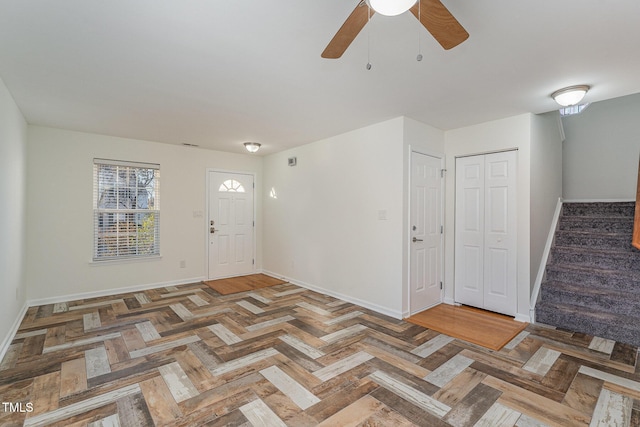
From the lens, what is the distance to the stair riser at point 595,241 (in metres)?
3.81

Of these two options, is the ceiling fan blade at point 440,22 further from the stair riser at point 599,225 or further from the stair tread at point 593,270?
the stair riser at point 599,225

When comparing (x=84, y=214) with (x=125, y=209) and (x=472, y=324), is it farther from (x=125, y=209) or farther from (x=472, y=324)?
(x=472, y=324)

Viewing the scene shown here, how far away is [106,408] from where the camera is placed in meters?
2.01

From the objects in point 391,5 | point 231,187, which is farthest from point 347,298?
point 391,5

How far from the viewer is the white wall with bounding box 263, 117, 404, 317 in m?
3.81

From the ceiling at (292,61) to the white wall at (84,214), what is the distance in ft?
2.39

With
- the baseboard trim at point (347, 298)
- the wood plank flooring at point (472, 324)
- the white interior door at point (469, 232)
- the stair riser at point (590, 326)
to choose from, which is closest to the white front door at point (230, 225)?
the baseboard trim at point (347, 298)

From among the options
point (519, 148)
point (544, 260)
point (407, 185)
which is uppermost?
point (519, 148)

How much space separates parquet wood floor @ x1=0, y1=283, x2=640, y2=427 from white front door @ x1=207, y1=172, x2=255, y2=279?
2.11 m

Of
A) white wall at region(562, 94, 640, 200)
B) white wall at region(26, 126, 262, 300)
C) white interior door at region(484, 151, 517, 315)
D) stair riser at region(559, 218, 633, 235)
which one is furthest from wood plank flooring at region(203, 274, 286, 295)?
white wall at region(562, 94, 640, 200)

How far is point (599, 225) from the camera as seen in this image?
4.30 meters

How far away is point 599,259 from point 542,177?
4.10ft

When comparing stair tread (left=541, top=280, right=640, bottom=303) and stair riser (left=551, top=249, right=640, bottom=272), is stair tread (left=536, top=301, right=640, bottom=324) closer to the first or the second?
stair tread (left=541, top=280, right=640, bottom=303)

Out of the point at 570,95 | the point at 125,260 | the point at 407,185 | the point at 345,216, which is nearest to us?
the point at 570,95
